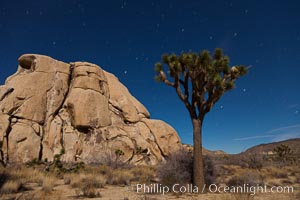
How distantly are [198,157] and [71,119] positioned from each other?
63.7ft

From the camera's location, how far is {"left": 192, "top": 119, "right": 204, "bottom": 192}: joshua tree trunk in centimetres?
901

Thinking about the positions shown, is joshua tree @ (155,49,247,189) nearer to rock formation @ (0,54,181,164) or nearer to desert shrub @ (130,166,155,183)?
desert shrub @ (130,166,155,183)

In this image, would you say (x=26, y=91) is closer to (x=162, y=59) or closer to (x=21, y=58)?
(x=21, y=58)

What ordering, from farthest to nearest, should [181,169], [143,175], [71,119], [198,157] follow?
[71,119] → [143,175] → [181,169] → [198,157]

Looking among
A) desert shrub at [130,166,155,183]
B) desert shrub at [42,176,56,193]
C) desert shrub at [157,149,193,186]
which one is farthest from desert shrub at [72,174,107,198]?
desert shrub at [130,166,155,183]

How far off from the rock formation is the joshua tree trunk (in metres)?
13.8

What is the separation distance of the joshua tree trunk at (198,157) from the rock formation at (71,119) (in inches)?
543

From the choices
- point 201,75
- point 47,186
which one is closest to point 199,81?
point 201,75

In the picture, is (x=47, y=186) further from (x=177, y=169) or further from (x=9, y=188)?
(x=177, y=169)

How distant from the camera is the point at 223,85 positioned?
367 inches

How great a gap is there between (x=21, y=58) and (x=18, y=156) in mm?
12244

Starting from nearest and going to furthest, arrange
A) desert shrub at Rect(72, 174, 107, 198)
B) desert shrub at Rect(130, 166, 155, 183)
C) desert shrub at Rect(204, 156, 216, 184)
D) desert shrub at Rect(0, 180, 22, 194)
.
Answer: desert shrub at Rect(0, 180, 22, 194)
desert shrub at Rect(72, 174, 107, 198)
desert shrub at Rect(204, 156, 216, 184)
desert shrub at Rect(130, 166, 155, 183)

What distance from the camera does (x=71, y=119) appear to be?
25.4m

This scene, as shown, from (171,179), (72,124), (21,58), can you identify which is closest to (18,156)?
(72,124)
